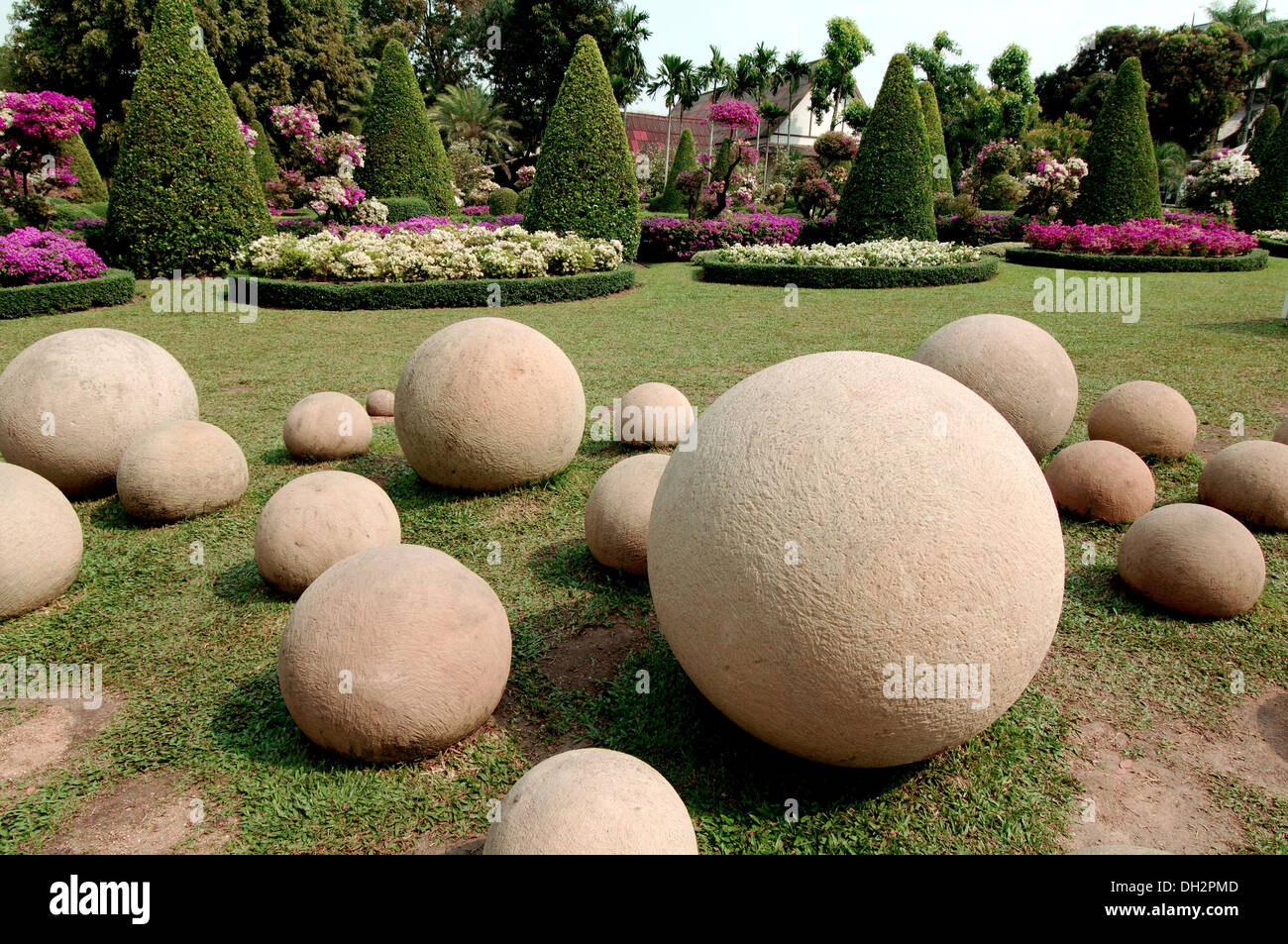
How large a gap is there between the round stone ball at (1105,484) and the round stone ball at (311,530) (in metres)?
5.37

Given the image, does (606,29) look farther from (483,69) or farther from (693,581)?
(693,581)

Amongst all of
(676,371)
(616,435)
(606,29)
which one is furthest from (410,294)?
(606,29)

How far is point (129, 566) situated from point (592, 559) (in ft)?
11.7

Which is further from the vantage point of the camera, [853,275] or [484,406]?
[853,275]

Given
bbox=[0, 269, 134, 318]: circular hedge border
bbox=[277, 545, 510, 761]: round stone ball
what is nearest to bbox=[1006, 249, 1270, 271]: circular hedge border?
bbox=[277, 545, 510, 761]: round stone ball

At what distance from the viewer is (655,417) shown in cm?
779

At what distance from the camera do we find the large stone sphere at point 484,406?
6.41m

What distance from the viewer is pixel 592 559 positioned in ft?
19.6

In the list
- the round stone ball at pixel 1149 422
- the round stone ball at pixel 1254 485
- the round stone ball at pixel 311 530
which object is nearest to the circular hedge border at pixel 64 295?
the round stone ball at pixel 311 530

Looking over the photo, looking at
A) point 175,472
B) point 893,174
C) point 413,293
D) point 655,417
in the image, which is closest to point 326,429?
point 175,472

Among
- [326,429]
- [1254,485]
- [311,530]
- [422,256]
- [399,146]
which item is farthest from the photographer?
[399,146]

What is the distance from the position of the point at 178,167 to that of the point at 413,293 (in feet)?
20.9

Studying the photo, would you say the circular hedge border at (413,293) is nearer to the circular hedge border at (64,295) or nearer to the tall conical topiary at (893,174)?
the circular hedge border at (64,295)

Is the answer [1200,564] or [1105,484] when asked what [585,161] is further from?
[1200,564]
